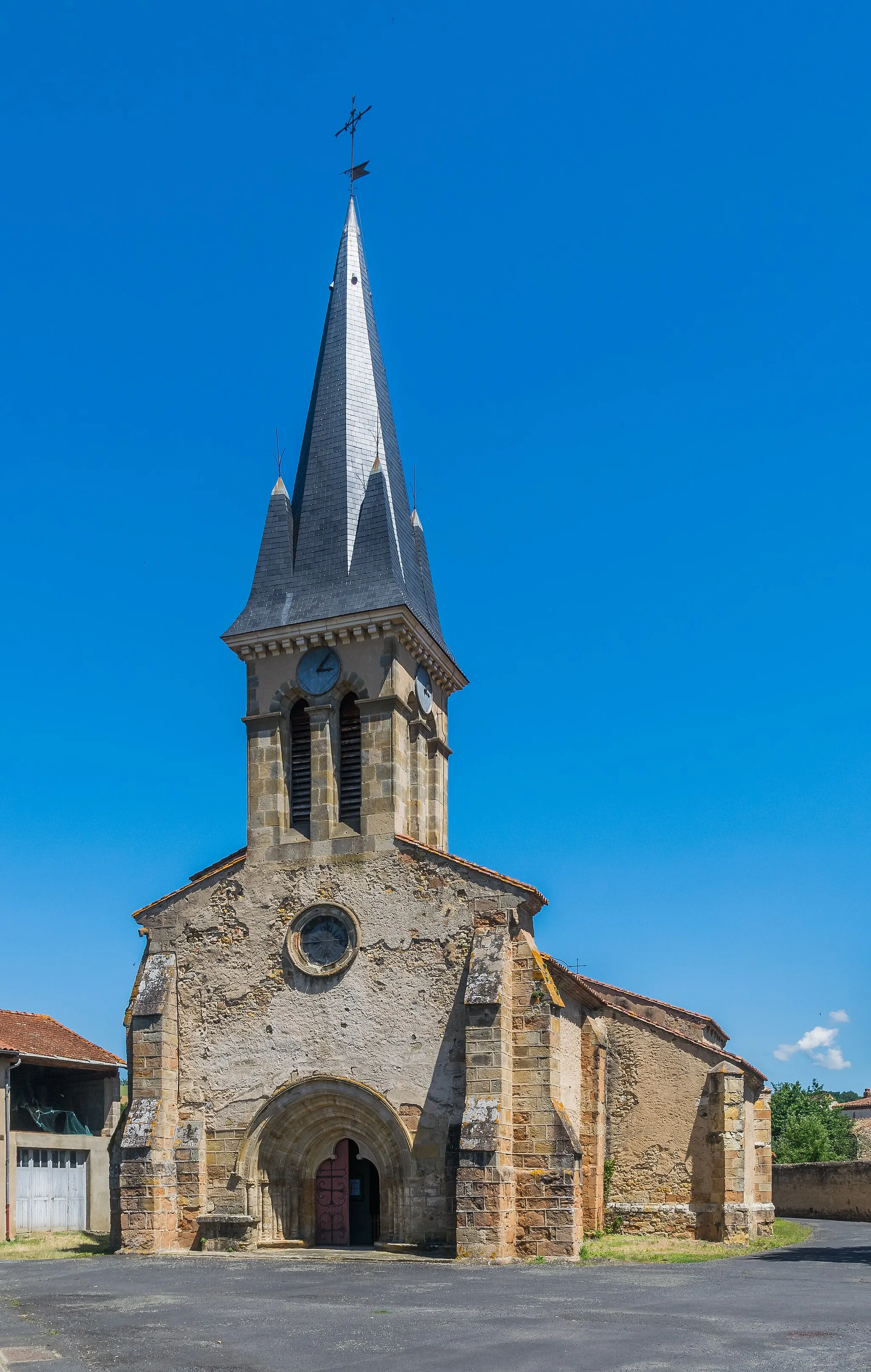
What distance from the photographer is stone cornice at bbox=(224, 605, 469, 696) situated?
2436 centimetres

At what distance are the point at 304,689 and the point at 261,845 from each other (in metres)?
3.25

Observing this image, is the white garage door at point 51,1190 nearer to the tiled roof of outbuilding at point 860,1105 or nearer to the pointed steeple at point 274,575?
the pointed steeple at point 274,575

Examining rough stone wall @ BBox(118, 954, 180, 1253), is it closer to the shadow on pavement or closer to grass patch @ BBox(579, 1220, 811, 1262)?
grass patch @ BBox(579, 1220, 811, 1262)

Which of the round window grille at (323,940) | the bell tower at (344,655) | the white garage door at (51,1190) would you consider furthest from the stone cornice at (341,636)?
the white garage door at (51,1190)

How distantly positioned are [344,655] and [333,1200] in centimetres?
1034

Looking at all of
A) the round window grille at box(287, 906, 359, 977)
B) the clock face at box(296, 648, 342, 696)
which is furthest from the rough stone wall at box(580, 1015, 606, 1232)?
the clock face at box(296, 648, 342, 696)

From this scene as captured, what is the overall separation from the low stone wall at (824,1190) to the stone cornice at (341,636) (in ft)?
77.3

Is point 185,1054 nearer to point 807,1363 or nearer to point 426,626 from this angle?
point 426,626

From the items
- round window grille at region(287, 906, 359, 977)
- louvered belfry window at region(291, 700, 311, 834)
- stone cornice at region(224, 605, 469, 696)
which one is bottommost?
round window grille at region(287, 906, 359, 977)

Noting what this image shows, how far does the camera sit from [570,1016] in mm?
24422

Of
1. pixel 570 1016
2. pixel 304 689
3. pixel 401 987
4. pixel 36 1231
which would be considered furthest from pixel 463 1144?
pixel 36 1231

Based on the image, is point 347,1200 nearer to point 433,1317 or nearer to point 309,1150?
point 309,1150

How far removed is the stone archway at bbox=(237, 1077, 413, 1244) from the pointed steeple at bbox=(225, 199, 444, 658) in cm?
916

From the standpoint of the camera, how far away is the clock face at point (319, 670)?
2478 centimetres
